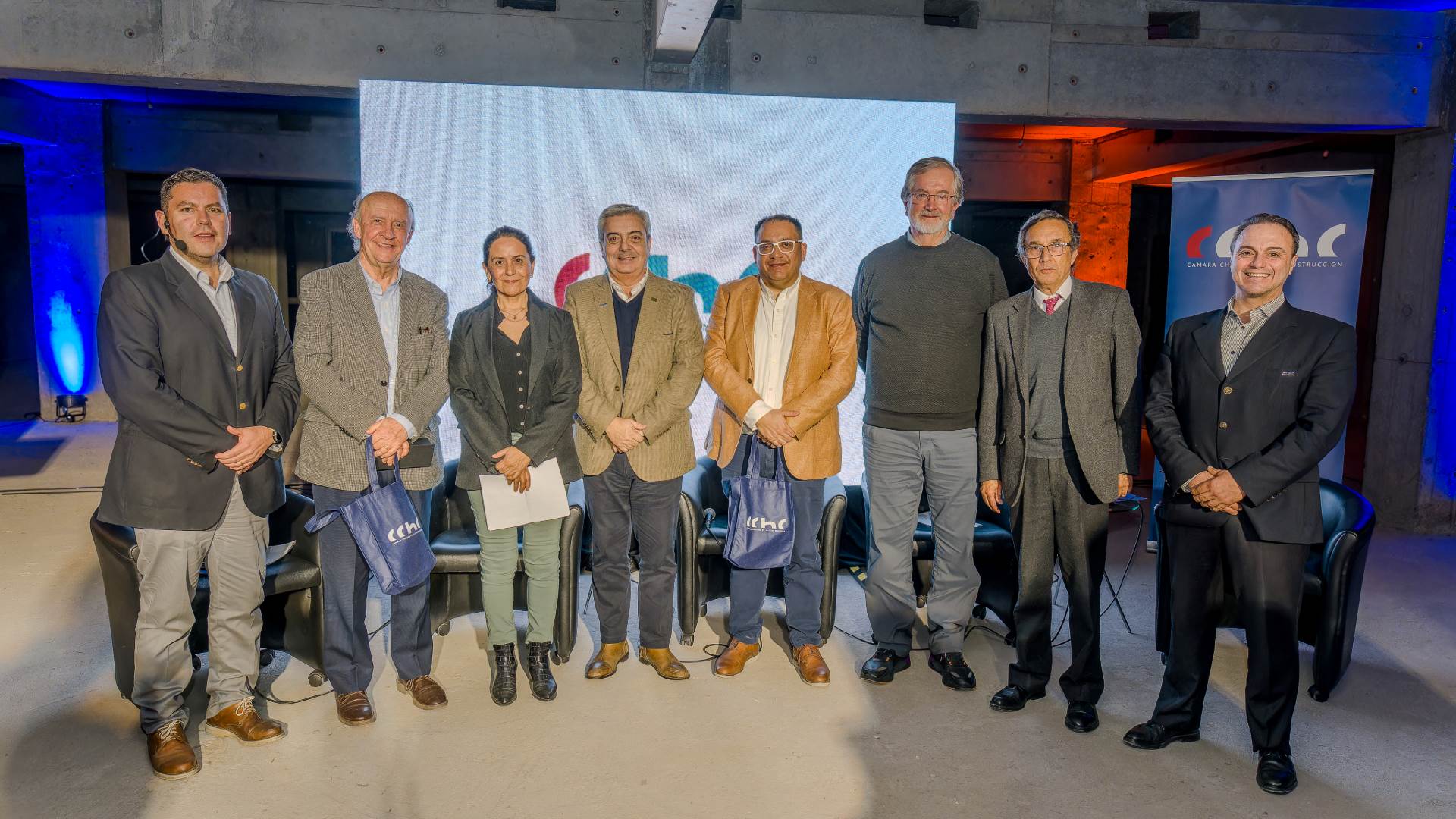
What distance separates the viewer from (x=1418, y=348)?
562 centimetres

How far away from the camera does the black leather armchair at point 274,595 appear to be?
9.43 ft

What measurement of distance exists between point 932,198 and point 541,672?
213 centimetres

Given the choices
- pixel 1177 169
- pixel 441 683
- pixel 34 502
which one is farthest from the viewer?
pixel 1177 169

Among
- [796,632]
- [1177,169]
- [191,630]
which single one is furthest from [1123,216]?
[191,630]

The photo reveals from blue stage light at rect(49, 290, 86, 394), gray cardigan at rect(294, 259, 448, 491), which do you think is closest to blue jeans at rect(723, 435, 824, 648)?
gray cardigan at rect(294, 259, 448, 491)

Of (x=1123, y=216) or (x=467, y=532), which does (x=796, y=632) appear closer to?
(x=467, y=532)

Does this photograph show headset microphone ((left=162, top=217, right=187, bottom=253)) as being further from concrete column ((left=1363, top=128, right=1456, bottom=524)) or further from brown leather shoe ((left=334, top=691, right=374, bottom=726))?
concrete column ((left=1363, top=128, right=1456, bottom=524))

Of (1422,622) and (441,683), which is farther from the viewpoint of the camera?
(1422,622)

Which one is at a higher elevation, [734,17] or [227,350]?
[734,17]

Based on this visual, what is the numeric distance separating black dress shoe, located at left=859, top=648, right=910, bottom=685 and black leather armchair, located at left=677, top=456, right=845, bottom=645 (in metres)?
0.24

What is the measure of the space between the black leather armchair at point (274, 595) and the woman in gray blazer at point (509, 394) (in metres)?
0.59

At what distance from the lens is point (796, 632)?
348 centimetres

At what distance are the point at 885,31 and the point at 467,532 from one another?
11.3 ft

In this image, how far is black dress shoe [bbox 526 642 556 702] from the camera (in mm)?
3197
